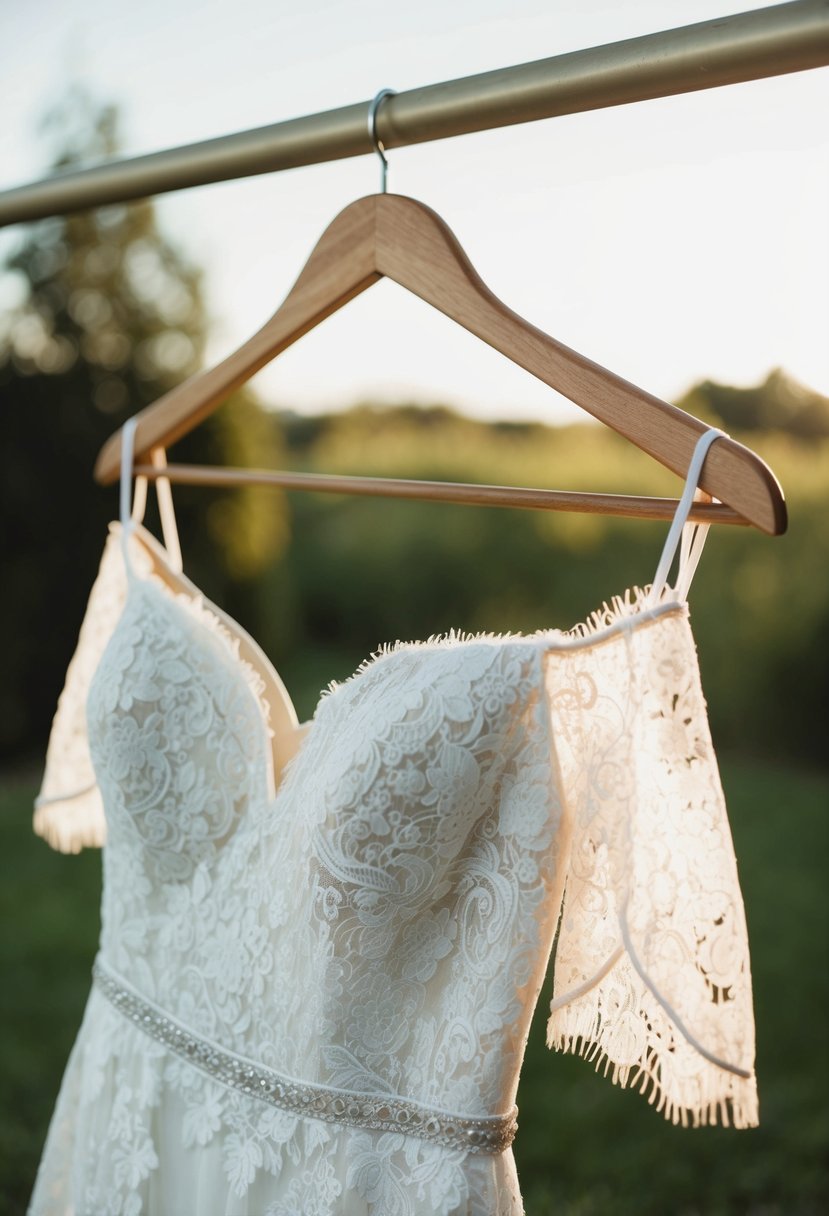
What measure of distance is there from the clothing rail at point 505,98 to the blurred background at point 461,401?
6.17 feet

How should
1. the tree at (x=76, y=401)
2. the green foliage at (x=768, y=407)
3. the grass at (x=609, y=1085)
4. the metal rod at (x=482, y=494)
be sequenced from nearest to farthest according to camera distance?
the metal rod at (x=482, y=494), the grass at (x=609, y=1085), the tree at (x=76, y=401), the green foliage at (x=768, y=407)

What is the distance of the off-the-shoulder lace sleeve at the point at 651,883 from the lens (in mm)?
681

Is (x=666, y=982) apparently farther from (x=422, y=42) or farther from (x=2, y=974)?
(x=422, y=42)

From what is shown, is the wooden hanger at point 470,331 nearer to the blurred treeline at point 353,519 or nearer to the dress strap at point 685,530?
the dress strap at point 685,530

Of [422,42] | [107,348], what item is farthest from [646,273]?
[107,348]

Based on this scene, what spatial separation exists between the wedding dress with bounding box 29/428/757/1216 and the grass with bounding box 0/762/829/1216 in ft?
4.09

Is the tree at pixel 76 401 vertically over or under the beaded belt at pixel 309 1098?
over

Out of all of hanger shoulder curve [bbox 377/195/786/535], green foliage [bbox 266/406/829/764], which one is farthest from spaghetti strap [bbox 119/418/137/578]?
green foliage [bbox 266/406/829/764]

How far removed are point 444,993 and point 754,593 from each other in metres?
3.98

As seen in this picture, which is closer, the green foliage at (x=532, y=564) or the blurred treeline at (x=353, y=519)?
the blurred treeline at (x=353, y=519)

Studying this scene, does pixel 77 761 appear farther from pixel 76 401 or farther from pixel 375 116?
pixel 76 401

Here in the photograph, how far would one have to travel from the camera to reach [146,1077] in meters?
0.94

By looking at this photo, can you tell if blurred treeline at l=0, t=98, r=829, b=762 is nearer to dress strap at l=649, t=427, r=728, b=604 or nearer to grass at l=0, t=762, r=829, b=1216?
grass at l=0, t=762, r=829, b=1216

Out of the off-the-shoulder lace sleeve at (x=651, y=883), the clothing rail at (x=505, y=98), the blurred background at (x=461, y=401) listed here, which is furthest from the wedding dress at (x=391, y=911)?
the blurred background at (x=461, y=401)
